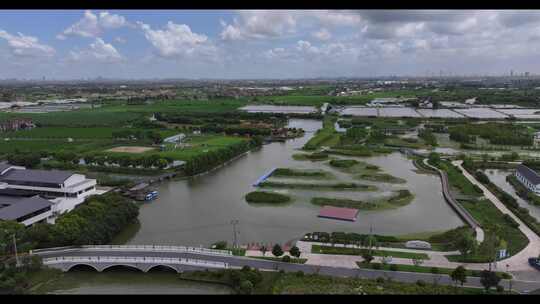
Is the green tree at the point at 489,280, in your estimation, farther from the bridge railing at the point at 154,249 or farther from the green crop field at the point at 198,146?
the green crop field at the point at 198,146

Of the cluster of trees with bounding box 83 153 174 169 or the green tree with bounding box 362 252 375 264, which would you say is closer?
the green tree with bounding box 362 252 375 264

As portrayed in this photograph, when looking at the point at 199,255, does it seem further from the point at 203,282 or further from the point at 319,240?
the point at 319,240

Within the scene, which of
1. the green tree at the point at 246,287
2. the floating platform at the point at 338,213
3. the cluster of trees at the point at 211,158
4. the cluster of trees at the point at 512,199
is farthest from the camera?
the cluster of trees at the point at 211,158

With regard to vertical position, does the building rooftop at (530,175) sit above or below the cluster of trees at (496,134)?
below

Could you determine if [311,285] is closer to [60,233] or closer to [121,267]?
[121,267]

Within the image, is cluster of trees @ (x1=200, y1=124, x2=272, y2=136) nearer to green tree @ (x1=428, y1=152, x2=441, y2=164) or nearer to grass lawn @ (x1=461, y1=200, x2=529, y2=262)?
green tree @ (x1=428, y1=152, x2=441, y2=164)

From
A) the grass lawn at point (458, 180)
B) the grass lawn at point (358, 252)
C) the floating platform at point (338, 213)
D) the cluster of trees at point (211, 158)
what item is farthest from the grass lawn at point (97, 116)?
the grass lawn at point (358, 252)

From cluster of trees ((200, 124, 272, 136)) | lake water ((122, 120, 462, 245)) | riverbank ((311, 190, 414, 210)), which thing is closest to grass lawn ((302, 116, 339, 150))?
cluster of trees ((200, 124, 272, 136))
